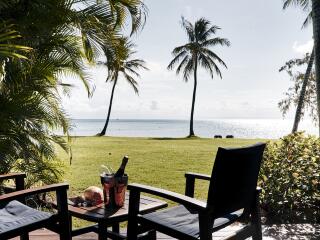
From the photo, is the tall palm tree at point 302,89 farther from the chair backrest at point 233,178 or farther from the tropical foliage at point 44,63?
the chair backrest at point 233,178

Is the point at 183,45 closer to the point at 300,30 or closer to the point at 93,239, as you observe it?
the point at 300,30

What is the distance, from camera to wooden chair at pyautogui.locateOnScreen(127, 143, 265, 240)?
247 cm

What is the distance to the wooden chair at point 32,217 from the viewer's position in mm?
2520

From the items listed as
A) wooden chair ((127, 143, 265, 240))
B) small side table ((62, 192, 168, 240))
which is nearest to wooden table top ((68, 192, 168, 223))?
small side table ((62, 192, 168, 240))

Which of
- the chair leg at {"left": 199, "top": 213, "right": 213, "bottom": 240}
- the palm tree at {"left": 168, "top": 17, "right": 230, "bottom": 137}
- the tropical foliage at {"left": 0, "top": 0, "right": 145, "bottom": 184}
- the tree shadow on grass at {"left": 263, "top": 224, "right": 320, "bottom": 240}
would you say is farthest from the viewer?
the palm tree at {"left": 168, "top": 17, "right": 230, "bottom": 137}

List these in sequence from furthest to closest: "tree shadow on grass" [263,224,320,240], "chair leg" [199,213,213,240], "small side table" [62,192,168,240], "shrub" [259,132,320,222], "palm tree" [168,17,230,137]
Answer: "palm tree" [168,17,230,137] < "shrub" [259,132,320,222] < "tree shadow on grass" [263,224,320,240] < "small side table" [62,192,168,240] < "chair leg" [199,213,213,240]

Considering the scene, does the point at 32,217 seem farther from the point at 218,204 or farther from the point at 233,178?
the point at 233,178

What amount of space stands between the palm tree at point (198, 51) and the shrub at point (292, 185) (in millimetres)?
22887

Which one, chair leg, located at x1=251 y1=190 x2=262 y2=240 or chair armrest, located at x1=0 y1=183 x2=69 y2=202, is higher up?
chair armrest, located at x1=0 y1=183 x2=69 y2=202

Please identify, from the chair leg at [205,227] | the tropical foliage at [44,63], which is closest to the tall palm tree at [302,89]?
the tropical foliage at [44,63]

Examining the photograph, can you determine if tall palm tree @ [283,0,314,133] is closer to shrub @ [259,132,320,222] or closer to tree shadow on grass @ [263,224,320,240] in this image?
shrub @ [259,132,320,222]

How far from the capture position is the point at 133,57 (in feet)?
102

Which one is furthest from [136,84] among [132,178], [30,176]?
[30,176]

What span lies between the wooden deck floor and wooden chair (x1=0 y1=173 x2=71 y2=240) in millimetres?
1007
